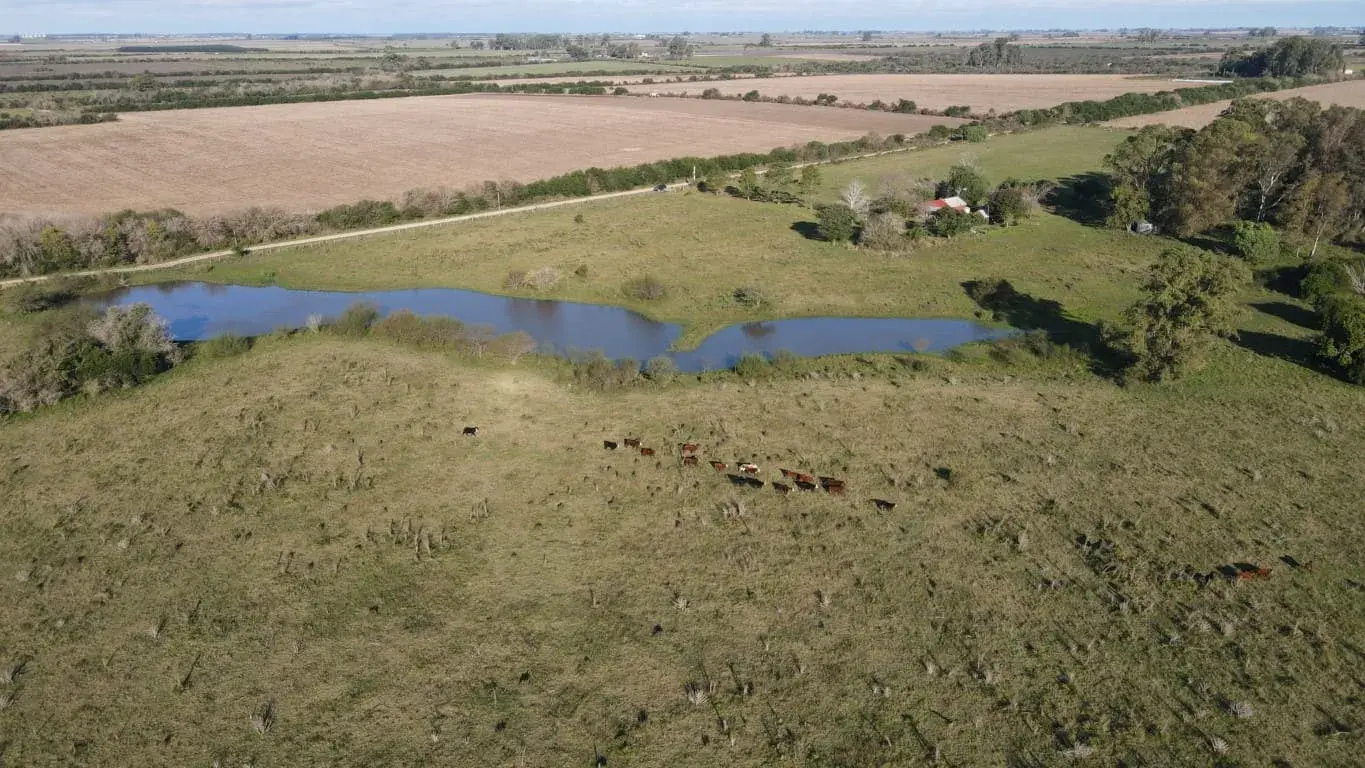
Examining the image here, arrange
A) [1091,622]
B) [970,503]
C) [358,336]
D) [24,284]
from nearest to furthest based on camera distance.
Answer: [1091,622], [970,503], [358,336], [24,284]

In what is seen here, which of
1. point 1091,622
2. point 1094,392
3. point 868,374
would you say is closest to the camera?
point 1091,622

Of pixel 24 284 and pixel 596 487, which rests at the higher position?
pixel 24 284

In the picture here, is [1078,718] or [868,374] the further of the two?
[868,374]

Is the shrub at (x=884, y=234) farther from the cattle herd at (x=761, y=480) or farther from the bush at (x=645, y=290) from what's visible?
the cattle herd at (x=761, y=480)

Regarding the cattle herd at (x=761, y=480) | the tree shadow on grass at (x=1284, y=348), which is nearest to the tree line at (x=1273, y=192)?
the tree shadow on grass at (x=1284, y=348)

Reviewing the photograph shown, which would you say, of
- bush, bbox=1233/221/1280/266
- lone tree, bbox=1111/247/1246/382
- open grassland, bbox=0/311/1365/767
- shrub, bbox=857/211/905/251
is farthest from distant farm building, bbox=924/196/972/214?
open grassland, bbox=0/311/1365/767

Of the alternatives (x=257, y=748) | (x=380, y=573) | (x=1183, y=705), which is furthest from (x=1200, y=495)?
(x=257, y=748)

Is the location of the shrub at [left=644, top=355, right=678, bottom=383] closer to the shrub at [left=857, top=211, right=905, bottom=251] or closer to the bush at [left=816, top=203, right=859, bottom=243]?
the shrub at [left=857, top=211, right=905, bottom=251]

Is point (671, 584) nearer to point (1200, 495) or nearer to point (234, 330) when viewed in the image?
point (1200, 495)
